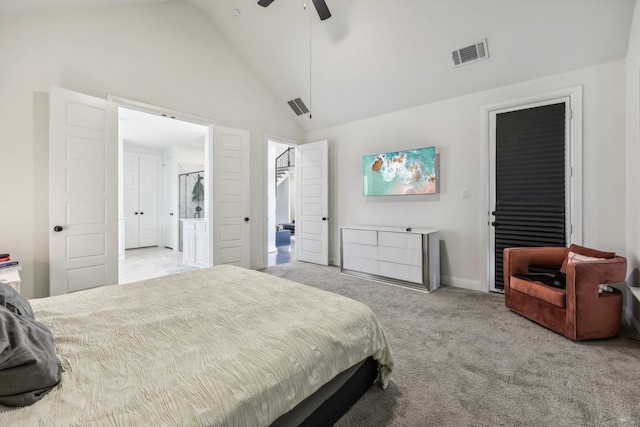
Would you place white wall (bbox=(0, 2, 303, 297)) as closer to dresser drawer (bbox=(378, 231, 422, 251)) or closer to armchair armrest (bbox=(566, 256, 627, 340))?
dresser drawer (bbox=(378, 231, 422, 251))

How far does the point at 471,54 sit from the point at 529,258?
2302 mm

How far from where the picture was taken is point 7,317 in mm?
923

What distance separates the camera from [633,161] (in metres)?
2.50

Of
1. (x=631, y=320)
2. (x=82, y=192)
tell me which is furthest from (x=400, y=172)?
(x=82, y=192)

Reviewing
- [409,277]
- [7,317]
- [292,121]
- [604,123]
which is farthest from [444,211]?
[7,317]

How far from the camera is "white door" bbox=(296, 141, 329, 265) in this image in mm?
4945

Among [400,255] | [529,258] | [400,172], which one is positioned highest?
[400,172]

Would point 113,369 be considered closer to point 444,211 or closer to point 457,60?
point 444,211

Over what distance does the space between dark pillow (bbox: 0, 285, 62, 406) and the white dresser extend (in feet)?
11.1

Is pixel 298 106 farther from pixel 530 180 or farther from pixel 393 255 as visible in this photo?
pixel 530 180

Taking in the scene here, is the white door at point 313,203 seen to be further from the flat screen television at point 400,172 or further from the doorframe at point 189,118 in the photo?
the doorframe at point 189,118

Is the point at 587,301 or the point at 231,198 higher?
the point at 231,198

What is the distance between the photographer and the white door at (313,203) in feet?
16.2

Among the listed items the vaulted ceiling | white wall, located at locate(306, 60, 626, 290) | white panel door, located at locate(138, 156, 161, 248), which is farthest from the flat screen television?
white panel door, located at locate(138, 156, 161, 248)
